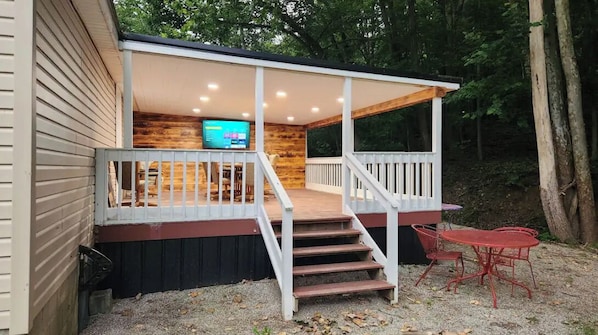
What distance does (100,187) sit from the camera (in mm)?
3498

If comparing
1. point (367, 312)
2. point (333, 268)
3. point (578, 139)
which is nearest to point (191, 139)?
point (333, 268)

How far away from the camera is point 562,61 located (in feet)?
21.3

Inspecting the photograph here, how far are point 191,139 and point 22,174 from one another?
22.8ft

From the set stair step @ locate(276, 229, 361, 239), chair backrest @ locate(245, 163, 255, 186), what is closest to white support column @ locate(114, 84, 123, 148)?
chair backrest @ locate(245, 163, 255, 186)

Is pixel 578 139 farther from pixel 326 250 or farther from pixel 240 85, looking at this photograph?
pixel 240 85

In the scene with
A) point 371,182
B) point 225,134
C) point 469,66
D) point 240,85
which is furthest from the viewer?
point 469,66

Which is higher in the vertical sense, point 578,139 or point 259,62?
point 259,62

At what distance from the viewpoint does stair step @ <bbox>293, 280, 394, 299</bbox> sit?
128 inches

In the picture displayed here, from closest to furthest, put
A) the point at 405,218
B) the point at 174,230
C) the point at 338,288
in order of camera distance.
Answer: the point at 338,288 < the point at 174,230 < the point at 405,218

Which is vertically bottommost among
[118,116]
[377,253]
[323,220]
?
[377,253]

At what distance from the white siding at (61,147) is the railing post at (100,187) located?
0.07m

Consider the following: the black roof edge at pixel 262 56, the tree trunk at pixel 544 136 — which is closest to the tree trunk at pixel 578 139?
the tree trunk at pixel 544 136

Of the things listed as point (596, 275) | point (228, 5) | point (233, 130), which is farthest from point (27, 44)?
point (228, 5)

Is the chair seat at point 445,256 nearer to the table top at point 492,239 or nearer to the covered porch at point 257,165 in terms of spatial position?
the table top at point 492,239
